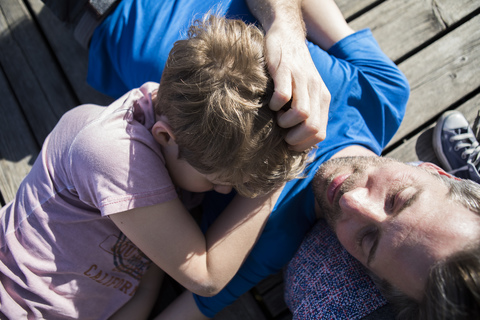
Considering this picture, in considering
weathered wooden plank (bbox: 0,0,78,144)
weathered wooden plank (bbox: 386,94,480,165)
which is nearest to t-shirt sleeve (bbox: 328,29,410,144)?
weathered wooden plank (bbox: 386,94,480,165)

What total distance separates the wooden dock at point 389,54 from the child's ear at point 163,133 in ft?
3.31

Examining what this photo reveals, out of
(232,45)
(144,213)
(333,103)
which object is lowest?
(333,103)

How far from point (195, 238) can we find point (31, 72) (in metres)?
1.52

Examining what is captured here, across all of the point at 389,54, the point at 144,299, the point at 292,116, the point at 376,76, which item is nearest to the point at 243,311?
the point at 144,299

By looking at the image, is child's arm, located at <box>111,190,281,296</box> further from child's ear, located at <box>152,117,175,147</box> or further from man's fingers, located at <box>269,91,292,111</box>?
man's fingers, located at <box>269,91,292,111</box>

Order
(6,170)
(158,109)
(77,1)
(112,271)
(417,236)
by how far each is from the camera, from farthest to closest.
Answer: (6,170)
(77,1)
(112,271)
(158,109)
(417,236)

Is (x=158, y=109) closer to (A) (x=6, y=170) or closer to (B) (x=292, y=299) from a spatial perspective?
(B) (x=292, y=299)

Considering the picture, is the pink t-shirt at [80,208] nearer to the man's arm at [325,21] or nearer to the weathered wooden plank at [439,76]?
the man's arm at [325,21]

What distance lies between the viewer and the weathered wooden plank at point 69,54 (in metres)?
2.00

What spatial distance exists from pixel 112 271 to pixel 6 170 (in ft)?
3.12

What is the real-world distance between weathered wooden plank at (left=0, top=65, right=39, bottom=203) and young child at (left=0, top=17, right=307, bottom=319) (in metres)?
0.45

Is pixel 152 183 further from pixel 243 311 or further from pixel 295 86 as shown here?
pixel 243 311

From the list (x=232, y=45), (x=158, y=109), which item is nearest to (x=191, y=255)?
(x=158, y=109)

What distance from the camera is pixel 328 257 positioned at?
140 cm
